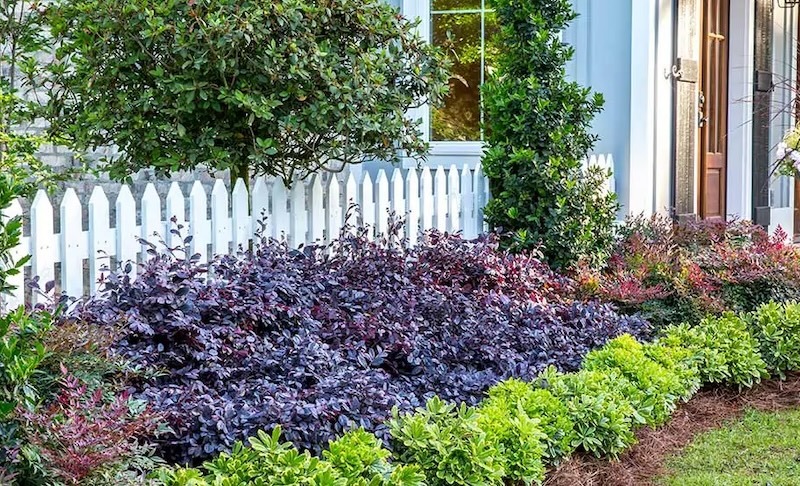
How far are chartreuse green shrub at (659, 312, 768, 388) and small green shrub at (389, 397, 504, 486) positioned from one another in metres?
1.94

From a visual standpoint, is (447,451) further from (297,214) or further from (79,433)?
(297,214)

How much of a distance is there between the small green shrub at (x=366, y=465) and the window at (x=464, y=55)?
5.14 metres

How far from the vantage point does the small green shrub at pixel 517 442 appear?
318 centimetres

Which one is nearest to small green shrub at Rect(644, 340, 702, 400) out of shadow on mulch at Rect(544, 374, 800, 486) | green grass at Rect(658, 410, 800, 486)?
shadow on mulch at Rect(544, 374, 800, 486)

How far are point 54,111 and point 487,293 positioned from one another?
7.59ft

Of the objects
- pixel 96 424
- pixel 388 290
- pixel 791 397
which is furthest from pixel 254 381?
pixel 791 397

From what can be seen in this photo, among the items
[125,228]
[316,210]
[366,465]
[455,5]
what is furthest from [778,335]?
[455,5]

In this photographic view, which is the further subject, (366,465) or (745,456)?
(745,456)

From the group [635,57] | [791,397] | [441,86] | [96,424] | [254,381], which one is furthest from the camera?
[635,57]

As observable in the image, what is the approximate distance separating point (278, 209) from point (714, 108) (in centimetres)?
543

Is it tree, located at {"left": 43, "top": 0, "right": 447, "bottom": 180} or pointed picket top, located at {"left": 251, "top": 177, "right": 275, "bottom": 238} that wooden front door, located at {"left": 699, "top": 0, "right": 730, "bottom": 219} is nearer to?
tree, located at {"left": 43, "top": 0, "right": 447, "bottom": 180}

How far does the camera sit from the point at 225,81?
→ 450cm

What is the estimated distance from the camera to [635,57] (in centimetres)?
731

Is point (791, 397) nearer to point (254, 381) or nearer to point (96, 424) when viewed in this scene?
point (254, 381)
